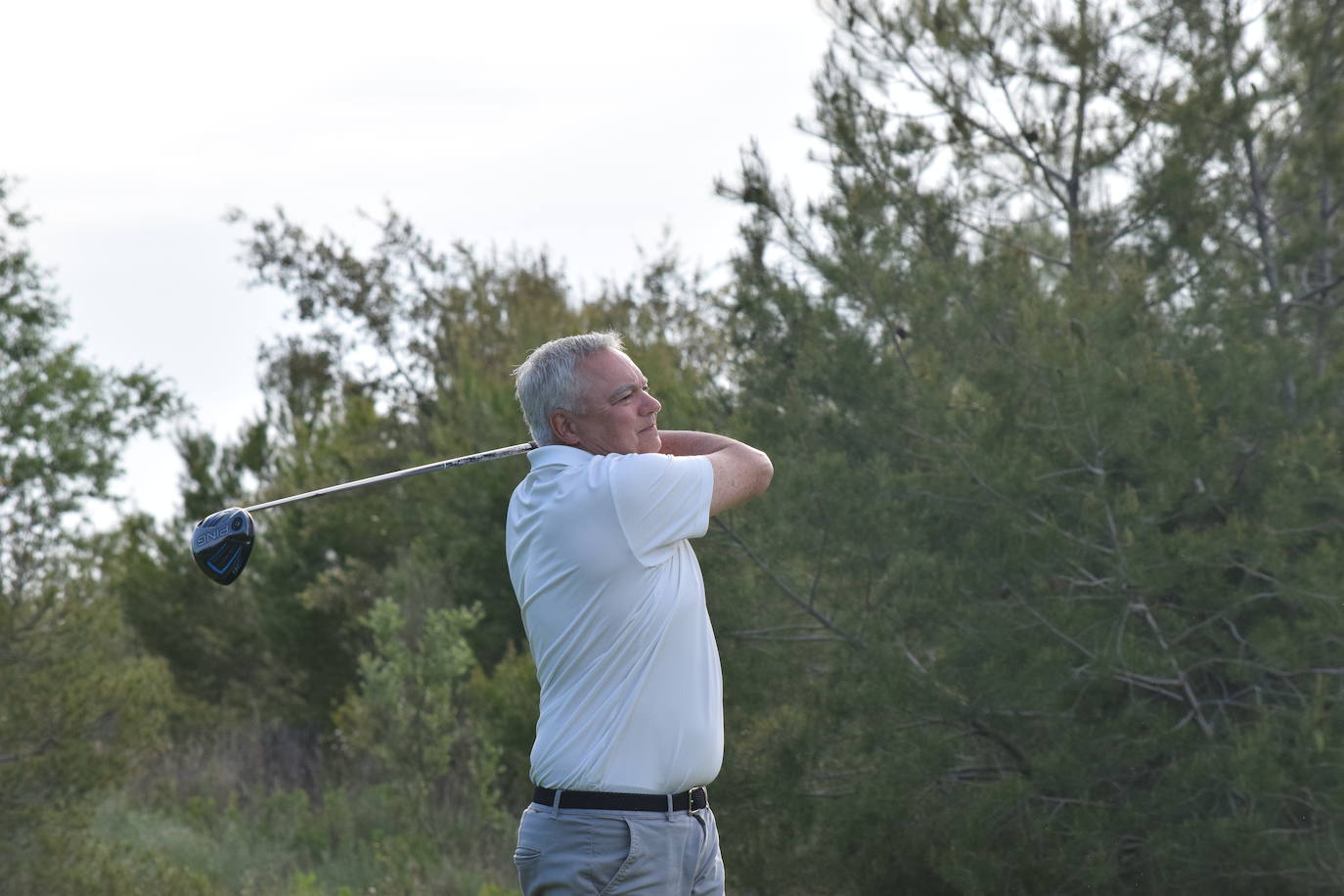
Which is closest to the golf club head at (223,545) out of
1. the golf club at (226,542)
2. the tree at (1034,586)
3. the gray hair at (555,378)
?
the golf club at (226,542)

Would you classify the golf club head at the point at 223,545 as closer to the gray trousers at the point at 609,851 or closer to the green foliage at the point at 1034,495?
the gray trousers at the point at 609,851

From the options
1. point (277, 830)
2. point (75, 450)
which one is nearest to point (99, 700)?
point (277, 830)

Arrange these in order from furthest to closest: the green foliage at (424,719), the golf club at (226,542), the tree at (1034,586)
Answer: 1. the green foliage at (424,719)
2. the tree at (1034,586)
3. the golf club at (226,542)

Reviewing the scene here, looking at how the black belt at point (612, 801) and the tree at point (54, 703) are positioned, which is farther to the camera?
the tree at point (54, 703)

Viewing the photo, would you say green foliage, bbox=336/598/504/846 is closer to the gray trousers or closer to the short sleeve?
the gray trousers

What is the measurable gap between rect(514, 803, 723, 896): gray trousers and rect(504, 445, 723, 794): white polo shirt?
0.06 metres

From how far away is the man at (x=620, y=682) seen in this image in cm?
311

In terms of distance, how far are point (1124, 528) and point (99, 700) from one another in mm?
4760

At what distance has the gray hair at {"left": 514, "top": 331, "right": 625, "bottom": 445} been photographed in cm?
331

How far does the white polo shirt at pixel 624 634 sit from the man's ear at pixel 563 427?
16cm

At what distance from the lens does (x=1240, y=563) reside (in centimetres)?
647

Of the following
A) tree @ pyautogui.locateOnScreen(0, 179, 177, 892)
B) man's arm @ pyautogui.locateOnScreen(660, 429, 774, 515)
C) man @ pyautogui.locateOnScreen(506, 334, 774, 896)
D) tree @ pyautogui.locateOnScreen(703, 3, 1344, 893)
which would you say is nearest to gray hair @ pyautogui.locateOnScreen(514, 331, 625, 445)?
man @ pyautogui.locateOnScreen(506, 334, 774, 896)

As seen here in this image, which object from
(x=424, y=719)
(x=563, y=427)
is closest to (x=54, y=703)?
(x=424, y=719)

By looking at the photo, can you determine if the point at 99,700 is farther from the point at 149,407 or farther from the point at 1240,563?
the point at 149,407
